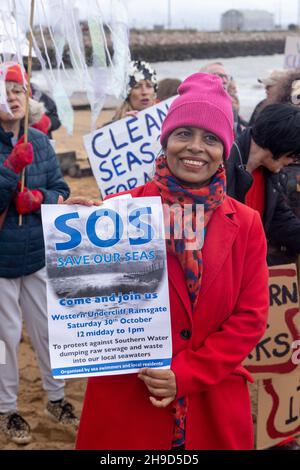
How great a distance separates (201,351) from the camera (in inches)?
75.2

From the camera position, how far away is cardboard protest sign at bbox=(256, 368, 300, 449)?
9.16 ft

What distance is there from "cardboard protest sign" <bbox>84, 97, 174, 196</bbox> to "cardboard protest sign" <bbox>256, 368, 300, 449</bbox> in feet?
4.86

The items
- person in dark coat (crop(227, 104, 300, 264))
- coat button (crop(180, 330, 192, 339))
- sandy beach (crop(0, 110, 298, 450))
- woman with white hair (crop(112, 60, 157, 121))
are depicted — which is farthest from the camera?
woman with white hair (crop(112, 60, 157, 121))

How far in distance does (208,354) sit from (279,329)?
1.00m

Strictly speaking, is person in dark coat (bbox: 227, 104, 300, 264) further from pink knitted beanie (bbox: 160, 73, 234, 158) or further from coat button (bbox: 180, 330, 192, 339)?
coat button (bbox: 180, 330, 192, 339)

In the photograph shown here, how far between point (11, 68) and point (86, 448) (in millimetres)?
1742

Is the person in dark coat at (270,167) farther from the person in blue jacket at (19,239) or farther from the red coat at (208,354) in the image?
the person in blue jacket at (19,239)

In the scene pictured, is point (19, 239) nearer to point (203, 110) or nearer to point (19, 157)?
point (19, 157)

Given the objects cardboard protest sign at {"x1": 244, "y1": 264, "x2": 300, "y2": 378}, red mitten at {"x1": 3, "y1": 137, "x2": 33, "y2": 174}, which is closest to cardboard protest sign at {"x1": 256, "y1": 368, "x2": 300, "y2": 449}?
cardboard protest sign at {"x1": 244, "y1": 264, "x2": 300, "y2": 378}

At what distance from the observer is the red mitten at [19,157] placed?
2773mm

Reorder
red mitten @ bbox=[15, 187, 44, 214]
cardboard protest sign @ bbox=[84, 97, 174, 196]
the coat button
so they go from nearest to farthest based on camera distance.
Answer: the coat button
red mitten @ bbox=[15, 187, 44, 214]
cardboard protest sign @ bbox=[84, 97, 174, 196]

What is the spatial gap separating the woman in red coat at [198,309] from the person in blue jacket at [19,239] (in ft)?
3.64

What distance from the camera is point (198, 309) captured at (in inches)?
75.5

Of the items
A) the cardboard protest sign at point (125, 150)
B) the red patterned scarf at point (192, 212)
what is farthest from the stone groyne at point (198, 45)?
→ the red patterned scarf at point (192, 212)
